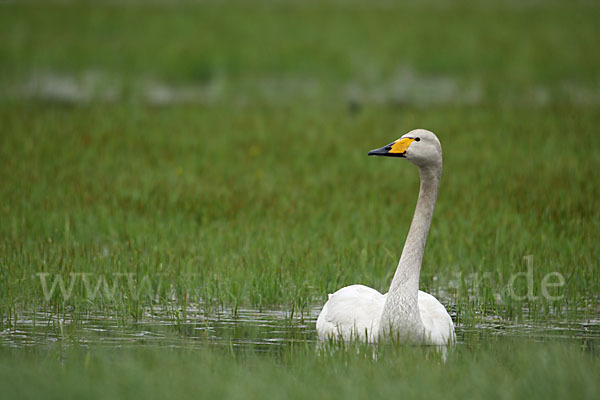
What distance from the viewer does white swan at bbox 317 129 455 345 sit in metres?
6.77

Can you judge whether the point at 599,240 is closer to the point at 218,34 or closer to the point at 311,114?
the point at 311,114

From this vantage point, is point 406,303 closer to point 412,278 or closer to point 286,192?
point 412,278

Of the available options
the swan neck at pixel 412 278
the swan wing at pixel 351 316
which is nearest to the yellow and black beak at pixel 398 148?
the swan neck at pixel 412 278

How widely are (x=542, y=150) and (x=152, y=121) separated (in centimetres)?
723

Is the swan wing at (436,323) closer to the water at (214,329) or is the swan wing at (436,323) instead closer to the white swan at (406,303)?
the white swan at (406,303)

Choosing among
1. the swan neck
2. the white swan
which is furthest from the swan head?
the swan neck

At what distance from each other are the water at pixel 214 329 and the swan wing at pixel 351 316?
0.62 ft

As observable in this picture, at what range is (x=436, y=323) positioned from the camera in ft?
23.0

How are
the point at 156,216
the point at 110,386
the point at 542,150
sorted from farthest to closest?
the point at 542,150 → the point at 156,216 → the point at 110,386

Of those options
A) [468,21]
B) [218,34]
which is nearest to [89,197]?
[218,34]

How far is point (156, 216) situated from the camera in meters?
11.1

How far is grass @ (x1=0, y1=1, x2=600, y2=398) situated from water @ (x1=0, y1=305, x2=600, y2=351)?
160mm

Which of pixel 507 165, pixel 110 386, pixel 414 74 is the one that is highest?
pixel 414 74

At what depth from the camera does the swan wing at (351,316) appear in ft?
23.0
